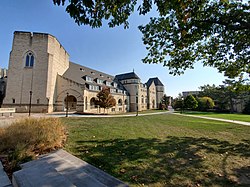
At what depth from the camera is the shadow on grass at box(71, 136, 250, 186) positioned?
131 inches

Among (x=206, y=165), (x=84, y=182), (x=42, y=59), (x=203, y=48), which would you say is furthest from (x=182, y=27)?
(x=42, y=59)

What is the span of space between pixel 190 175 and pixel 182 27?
528 centimetres

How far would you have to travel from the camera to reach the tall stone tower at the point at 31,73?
2414 centimetres

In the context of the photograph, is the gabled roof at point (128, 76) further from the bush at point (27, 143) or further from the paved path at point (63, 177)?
the paved path at point (63, 177)

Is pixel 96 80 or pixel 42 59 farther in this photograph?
pixel 96 80

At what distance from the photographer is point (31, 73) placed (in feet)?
82.1

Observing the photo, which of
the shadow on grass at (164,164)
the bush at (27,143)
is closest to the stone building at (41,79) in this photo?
the bush at (27,143)

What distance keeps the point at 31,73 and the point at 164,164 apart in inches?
1127

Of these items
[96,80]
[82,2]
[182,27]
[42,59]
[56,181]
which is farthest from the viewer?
[96,80]

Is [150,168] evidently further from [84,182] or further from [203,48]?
[203,48]

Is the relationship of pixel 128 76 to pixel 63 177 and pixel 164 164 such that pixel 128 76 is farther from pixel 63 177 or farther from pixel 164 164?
pixel 63 177

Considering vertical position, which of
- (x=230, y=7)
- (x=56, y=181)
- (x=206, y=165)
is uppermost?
(x=230, y=7)

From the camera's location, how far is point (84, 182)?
2742 mm

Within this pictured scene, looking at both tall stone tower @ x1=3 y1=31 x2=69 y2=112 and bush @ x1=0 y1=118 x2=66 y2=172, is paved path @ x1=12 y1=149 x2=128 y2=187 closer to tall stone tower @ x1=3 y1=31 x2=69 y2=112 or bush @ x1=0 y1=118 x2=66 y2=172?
bush @ x1=0 y1=118 x2=66 y2=172
